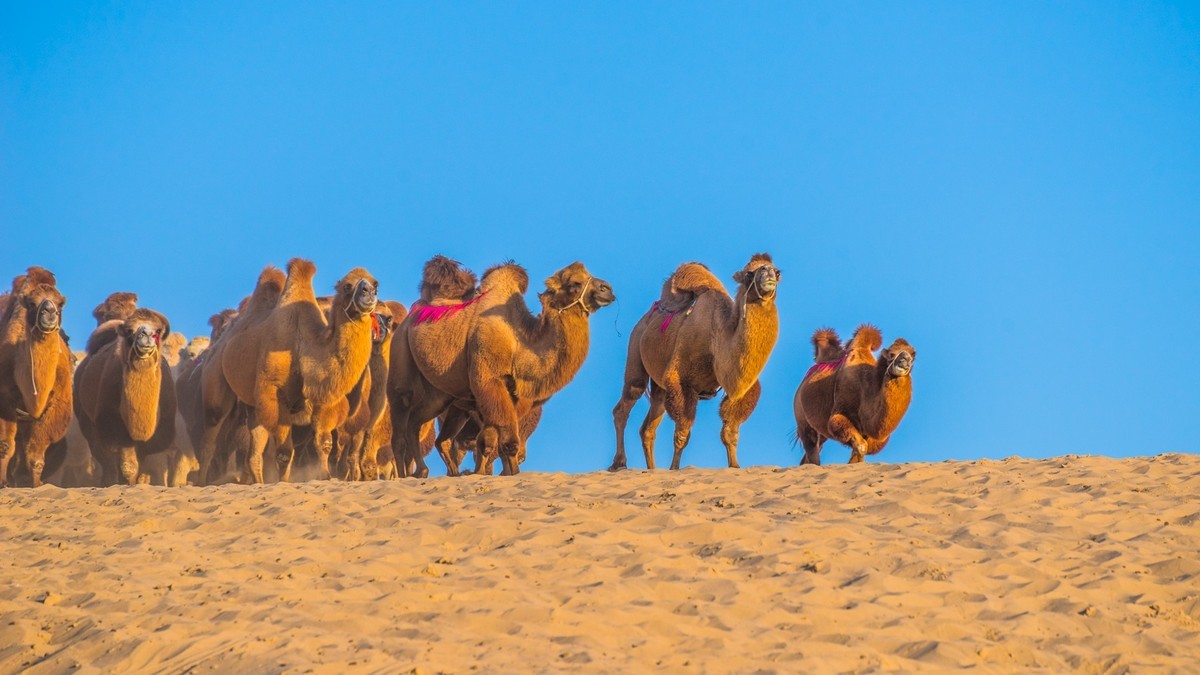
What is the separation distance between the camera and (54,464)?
17.8 meters

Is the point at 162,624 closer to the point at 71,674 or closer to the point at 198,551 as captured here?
the point at 71,674

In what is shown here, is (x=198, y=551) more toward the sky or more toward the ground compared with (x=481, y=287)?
more toward the ground

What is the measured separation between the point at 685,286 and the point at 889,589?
757 centimetres

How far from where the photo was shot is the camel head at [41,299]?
16.1m

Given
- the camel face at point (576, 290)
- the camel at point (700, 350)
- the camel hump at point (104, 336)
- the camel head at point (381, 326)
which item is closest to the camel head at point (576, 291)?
the camel face at point (576, 290)

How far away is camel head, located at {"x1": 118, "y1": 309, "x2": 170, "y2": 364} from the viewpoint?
16.4 metres

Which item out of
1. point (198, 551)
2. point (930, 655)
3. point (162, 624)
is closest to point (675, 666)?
point (930, 655)

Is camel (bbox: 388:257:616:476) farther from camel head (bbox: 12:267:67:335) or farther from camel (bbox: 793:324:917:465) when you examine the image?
camel head (bbox: 12:267:67:335)

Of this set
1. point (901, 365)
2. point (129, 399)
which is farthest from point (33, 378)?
point (901, 365)

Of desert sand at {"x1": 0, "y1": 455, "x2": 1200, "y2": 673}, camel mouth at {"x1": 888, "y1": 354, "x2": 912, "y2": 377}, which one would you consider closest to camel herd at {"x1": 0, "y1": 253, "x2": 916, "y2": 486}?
camel mouth at {"x1": 888, "y1": 354, "x2": 912, "y2": 377}

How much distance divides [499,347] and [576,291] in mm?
900

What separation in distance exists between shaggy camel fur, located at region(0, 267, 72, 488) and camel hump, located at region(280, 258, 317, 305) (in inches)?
87.2

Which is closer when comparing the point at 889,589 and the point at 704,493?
the point at 889,589

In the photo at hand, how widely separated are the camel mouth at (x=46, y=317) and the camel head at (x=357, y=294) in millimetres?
2725
